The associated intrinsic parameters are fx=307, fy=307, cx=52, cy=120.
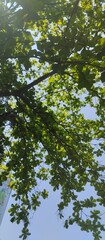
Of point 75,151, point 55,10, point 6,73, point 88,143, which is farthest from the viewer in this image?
point 88,143

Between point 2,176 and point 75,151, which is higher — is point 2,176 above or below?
below

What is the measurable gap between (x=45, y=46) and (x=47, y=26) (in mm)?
4388

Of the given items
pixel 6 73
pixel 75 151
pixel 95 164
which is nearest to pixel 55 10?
pixel 6 73

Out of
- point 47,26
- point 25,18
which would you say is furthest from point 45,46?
point 47,26

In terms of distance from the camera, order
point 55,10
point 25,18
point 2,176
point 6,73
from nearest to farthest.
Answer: point 25,18 → point 55,10 → point 6,73 → point 2,176

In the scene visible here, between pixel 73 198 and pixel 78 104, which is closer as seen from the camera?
pixel 73 198

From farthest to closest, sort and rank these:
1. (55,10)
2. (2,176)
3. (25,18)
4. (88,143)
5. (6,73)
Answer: (88,143), (2,176), (6,73), (55,10), (25,18)

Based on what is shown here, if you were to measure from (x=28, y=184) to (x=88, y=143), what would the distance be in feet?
7.08

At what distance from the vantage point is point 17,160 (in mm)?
8117

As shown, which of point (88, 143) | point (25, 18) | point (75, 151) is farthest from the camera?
point (88, 143)

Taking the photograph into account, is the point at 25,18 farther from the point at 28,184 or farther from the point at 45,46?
the point at 28,184

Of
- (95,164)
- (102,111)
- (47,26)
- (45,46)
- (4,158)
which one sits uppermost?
(47,26)

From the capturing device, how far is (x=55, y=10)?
586 cm

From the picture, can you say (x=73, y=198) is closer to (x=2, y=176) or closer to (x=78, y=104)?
(x=2, y=176)
